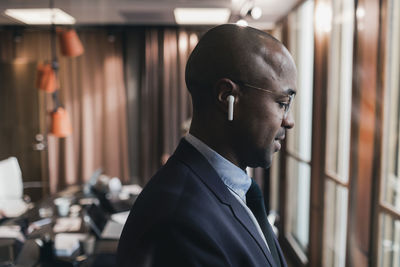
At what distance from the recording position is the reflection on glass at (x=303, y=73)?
3.55 m

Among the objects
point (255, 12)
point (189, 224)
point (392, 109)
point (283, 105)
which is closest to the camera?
point (189, 224)

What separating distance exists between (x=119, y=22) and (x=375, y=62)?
11.7ft

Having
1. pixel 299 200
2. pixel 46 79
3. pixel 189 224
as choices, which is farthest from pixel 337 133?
pixel 189 224

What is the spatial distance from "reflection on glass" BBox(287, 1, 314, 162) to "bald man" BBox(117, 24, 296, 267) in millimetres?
2932

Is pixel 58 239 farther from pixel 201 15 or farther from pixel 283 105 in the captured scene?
pixel 201 15

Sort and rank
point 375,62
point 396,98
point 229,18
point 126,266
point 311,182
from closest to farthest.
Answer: point 126,266 → point 396,98 → point 375,62 → point 311,182 → point 229,18

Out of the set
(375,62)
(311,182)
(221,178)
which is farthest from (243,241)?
(311,182)

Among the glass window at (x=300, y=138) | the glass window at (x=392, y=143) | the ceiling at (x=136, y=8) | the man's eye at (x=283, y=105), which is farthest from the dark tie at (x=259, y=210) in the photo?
the ceiling at (x=136, y=8)

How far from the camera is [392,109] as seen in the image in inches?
69.7

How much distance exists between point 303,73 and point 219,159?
331 cm

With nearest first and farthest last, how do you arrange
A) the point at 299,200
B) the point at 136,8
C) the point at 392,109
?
the point at 392,109 → the point at 299,200 → the point at 136,8

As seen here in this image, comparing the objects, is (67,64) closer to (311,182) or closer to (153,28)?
(153,28)

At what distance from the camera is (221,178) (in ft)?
2.34

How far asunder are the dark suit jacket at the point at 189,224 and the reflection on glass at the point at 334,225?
2023 millimetres
